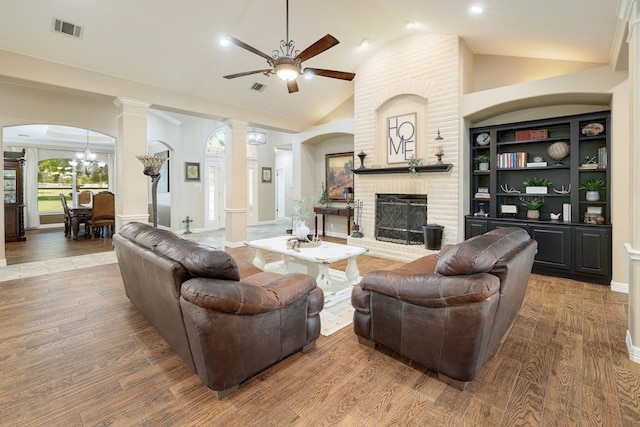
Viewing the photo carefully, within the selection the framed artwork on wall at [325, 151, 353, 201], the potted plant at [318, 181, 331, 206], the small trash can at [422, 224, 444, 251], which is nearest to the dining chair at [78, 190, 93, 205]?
the potted plant at [318, 181, 331, 206]

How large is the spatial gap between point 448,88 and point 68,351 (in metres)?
5.72

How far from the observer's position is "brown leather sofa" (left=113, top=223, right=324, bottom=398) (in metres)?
1.71

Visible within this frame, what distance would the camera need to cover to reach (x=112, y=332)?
108 inches

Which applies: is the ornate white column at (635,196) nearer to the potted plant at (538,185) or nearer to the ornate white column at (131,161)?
the potted plant at (538,185)

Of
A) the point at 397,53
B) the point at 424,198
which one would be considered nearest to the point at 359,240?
the point at 424,198

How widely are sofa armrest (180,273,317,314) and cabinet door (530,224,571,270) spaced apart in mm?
3969

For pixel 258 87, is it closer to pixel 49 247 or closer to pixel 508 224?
pixel 508 224

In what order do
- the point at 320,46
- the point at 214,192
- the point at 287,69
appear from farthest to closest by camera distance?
the point at 214,192 < the point at 287,69 < the point at 320,46

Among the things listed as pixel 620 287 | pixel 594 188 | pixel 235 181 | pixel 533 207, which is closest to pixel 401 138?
pixel 533 207

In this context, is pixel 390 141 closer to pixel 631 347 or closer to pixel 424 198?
pixel 424 198

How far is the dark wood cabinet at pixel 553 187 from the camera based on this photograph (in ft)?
13.3

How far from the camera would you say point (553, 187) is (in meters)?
4.70

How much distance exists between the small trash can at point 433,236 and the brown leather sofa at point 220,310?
3.36m

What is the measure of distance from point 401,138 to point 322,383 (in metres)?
4.68
